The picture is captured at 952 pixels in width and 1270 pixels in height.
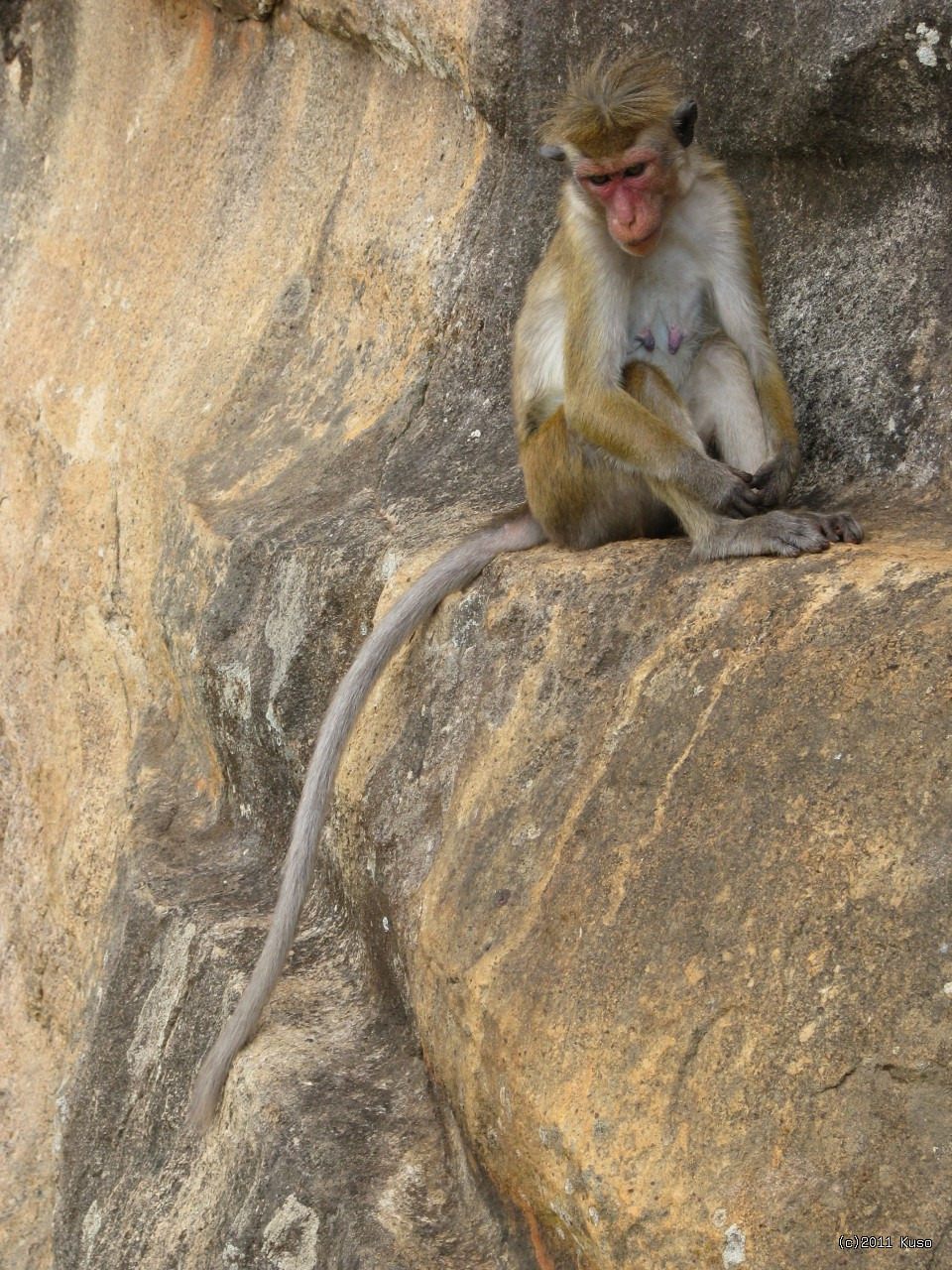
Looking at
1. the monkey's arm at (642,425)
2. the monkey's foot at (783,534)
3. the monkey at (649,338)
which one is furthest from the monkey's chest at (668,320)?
the monkey's foot at (783,534)

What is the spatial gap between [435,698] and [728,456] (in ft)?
3.49

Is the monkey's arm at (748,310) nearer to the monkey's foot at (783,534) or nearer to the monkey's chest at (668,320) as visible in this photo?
the monkey's chest at (668,320)

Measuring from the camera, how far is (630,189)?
149 inches

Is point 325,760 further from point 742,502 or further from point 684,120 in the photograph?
point 684,120

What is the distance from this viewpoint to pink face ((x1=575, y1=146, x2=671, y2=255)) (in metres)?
3.76

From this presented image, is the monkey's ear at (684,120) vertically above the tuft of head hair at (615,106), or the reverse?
the tuft of head hair at (615,106)

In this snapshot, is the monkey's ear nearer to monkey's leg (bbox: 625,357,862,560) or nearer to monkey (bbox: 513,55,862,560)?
monkey (bbox: 513,55,862,560)

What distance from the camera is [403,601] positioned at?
13.5ft

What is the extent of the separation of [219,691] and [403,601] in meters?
1.39

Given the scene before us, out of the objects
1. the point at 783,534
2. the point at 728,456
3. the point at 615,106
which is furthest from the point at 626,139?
the point at 783,534

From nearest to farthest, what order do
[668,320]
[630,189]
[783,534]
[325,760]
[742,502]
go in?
[783,534] → [742,502] → [630,189] → [325,760] → [668,320]

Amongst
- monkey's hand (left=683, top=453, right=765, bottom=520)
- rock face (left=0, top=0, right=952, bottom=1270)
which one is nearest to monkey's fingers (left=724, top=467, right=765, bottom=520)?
monkey's hand (left=683, top=453, right=765, bottom=520)

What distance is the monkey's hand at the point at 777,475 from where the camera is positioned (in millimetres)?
3797

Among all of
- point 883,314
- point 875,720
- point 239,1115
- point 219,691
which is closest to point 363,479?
point 219,691
